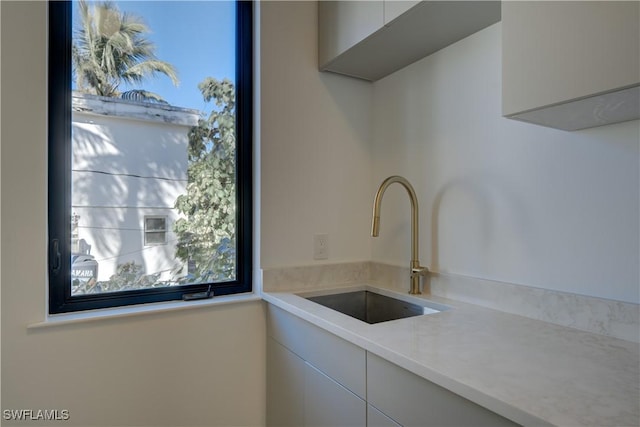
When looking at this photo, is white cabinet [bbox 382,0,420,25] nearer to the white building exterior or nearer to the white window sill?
the white building exterior

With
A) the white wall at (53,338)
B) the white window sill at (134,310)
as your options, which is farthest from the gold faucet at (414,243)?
the white wall at (53,338)

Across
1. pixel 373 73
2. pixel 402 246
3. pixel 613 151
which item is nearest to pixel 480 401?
pixel 613 151

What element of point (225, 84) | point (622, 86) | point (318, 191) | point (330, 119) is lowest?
point (318, 191)

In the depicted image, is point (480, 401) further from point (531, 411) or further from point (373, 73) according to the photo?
point (373, 73)

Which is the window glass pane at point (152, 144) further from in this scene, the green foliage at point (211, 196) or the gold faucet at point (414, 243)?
the gold faucet at point (414, 243)

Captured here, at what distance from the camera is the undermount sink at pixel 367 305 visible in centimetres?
157

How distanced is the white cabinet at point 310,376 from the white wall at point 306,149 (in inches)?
13.6

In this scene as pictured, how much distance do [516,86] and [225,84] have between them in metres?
1.21

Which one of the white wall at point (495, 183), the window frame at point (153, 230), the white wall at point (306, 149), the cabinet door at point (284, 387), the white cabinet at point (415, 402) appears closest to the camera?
the white cabinet at point (415, 402)

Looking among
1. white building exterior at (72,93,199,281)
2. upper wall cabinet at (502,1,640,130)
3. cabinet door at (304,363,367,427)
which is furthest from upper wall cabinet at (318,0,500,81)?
cabinet door at (304,363,367,427)

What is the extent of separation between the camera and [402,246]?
1705 mm

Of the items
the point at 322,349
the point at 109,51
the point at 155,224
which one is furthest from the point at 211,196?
the point at 322,349

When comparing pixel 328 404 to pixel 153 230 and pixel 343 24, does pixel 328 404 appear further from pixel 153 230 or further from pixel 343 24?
pixel 343 24

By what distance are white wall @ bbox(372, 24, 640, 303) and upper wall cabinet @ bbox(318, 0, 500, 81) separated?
0.08 metres
